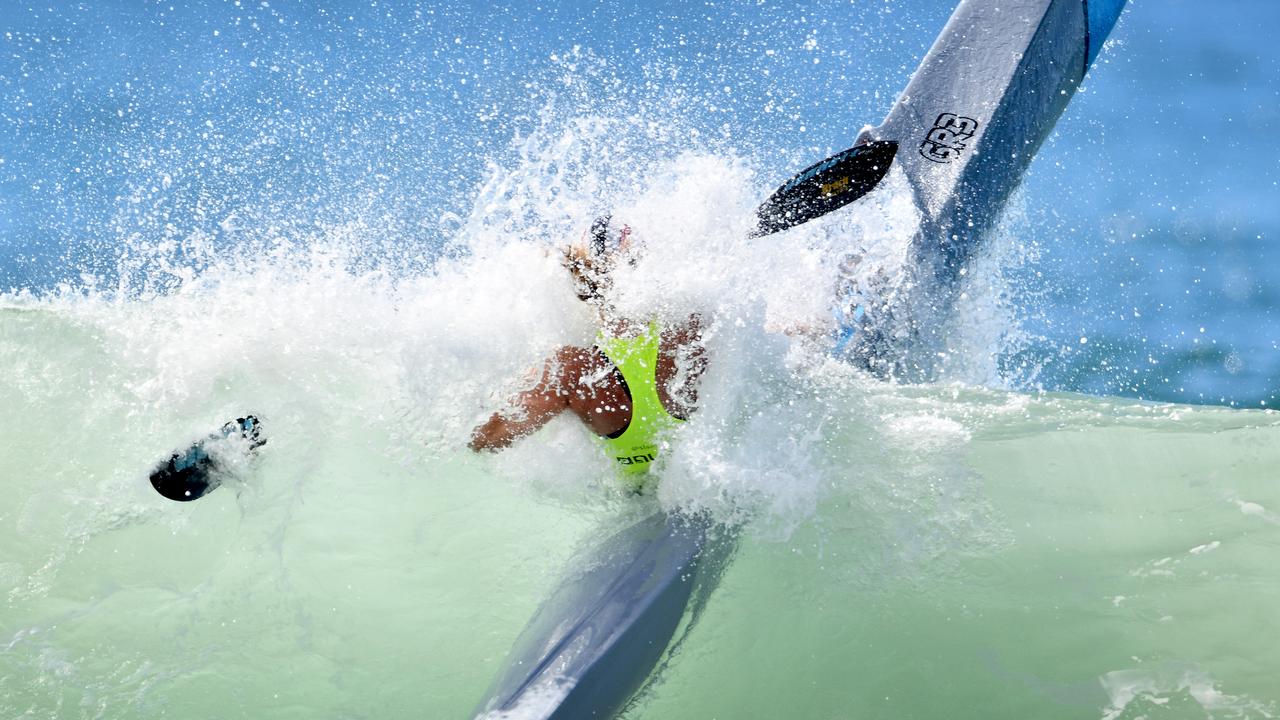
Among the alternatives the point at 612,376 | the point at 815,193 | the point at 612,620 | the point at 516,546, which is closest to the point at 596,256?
the point at 612,376

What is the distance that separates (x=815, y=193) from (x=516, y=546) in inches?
81.8

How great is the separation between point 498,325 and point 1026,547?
241 centimetres

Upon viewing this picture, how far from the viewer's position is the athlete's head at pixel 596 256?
3195 millimetres

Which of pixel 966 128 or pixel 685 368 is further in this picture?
pixel 966 128

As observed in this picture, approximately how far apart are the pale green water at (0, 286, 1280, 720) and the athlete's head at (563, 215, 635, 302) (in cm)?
46

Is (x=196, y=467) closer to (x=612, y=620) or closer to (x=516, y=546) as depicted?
(x=516, y=546)

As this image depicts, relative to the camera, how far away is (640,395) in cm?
311

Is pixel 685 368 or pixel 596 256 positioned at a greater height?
pixel 596 256

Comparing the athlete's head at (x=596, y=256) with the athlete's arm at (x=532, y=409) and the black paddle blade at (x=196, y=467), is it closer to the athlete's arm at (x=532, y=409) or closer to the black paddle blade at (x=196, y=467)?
the athlete's arm at (x=532, y=409)

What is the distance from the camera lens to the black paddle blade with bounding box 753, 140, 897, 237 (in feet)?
12.2

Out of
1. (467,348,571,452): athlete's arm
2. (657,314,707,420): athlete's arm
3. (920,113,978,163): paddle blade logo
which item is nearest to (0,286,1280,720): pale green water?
(657,314,707,420): athlete's arm

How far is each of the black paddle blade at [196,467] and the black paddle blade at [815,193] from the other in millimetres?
2141

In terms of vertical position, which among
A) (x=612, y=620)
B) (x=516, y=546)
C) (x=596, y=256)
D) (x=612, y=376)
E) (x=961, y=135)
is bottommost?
(x=612, y=620)

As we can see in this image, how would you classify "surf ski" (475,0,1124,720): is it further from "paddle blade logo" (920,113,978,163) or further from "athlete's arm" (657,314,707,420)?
"athlete's arm" (657,314,707,420)
